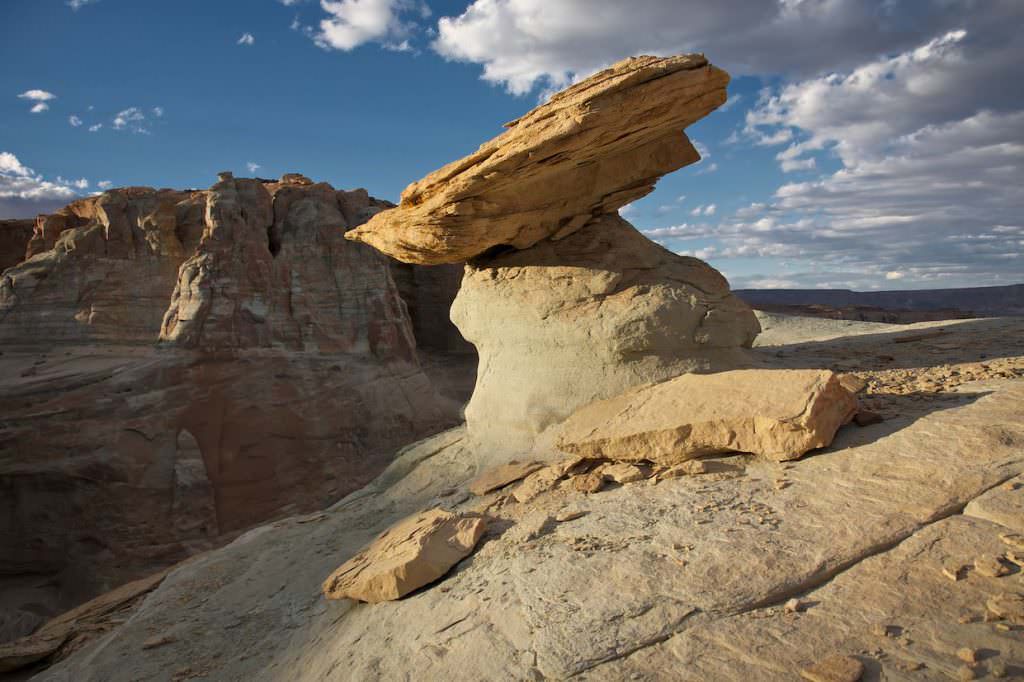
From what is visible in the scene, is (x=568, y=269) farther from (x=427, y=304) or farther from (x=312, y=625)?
(x=427, y=304)

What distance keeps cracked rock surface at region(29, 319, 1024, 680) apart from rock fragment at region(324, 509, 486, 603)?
0.09 m

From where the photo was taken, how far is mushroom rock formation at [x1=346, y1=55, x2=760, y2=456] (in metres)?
4.83

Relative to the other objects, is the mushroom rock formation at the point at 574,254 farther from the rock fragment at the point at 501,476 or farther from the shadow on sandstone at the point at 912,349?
the shadow on sandstone at the point at 912,349

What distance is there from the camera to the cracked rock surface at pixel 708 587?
8.45ft

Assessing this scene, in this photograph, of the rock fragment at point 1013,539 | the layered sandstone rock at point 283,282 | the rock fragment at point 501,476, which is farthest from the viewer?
the layered sandstone rock at point 283,282

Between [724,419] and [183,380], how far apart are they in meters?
14.0

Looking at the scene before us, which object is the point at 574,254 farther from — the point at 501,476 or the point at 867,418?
the point at 867,418

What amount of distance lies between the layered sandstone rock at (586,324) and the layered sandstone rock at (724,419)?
45cm

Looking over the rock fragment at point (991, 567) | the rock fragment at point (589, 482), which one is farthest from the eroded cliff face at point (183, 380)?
the rock fragment at point (991, 567)

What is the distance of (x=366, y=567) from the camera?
13.8ft

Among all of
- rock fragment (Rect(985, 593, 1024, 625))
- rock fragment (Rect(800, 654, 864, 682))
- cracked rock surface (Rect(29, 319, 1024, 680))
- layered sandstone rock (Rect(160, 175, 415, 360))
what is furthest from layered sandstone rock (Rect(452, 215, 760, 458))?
layered sandstone rock (Rect(160, 175, 415, 360))

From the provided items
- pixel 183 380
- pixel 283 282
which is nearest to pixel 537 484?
pixel 183 380

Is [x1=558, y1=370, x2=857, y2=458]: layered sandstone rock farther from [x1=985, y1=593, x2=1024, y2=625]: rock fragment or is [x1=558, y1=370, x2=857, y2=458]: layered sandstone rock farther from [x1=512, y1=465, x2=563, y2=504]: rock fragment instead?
[x1=985, y1=593, x2=1024, y2=625]: rock fragment

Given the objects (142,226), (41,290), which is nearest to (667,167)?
(142,226)
